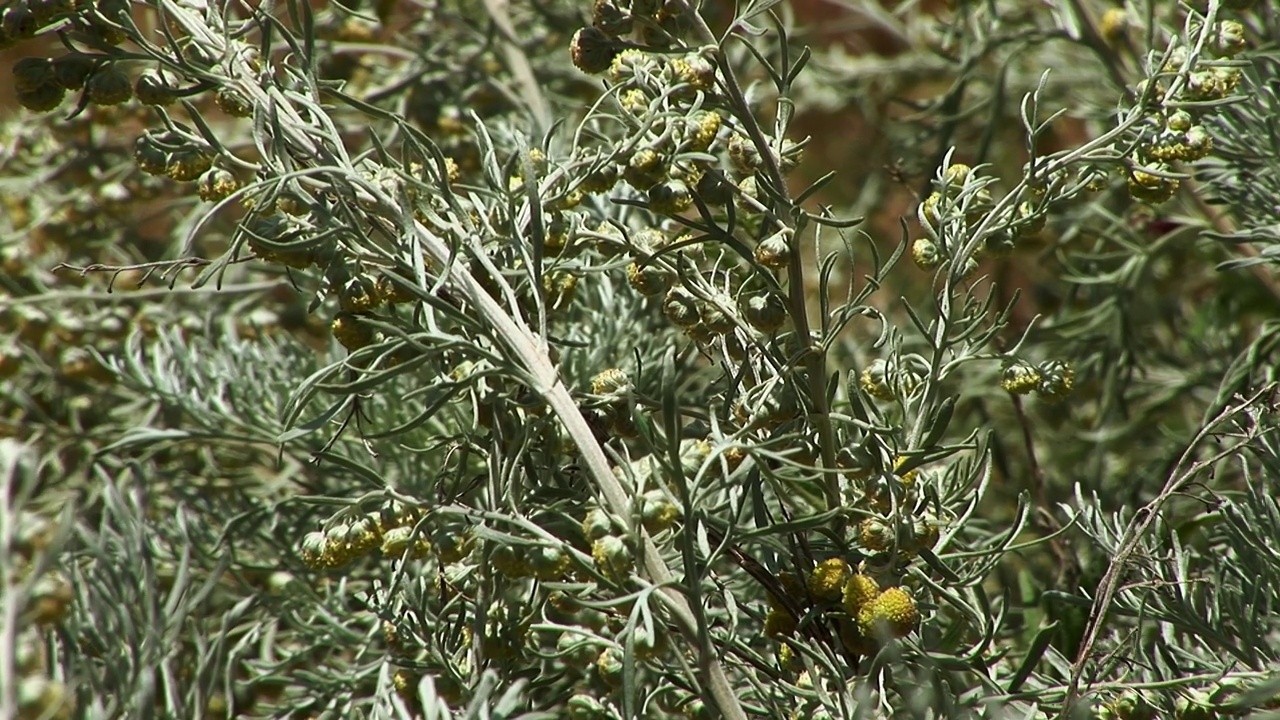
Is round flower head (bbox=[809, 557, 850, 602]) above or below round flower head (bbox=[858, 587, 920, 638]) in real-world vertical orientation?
below

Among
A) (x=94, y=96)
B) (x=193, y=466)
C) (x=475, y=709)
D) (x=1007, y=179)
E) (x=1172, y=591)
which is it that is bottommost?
(x=193, y=466)

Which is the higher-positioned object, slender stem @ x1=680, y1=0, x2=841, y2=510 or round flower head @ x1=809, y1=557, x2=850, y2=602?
slender stem @ x1=680, y1=0, x2=841, y2=510

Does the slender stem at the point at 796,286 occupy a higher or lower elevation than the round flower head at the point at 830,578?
higher

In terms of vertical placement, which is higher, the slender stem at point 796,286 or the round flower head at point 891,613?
the slender stem at point 796,286

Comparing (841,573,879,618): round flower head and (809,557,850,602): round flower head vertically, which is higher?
(841,573,879,618): round flower head

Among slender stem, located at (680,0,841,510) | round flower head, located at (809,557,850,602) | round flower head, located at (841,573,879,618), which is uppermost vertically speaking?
slender stem, located at (680,0,841,510)

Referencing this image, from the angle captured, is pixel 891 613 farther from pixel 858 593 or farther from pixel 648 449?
pixel 648 449

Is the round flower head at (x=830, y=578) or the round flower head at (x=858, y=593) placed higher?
the round flower head at (x=858, y=593)

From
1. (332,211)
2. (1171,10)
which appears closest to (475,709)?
(332,211)

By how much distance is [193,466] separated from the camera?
120 centimetres

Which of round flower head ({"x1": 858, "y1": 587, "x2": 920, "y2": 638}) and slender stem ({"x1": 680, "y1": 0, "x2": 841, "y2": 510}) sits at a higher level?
slender stem ({"x1": 680, "y1": 0, "x2": 841, "y2": 510})

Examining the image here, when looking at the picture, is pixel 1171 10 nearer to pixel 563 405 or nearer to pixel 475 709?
pixel 563 405

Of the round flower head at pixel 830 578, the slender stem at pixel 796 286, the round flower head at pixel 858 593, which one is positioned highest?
the slender stem at pixel 796 286

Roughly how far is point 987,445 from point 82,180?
1070 millimetres
